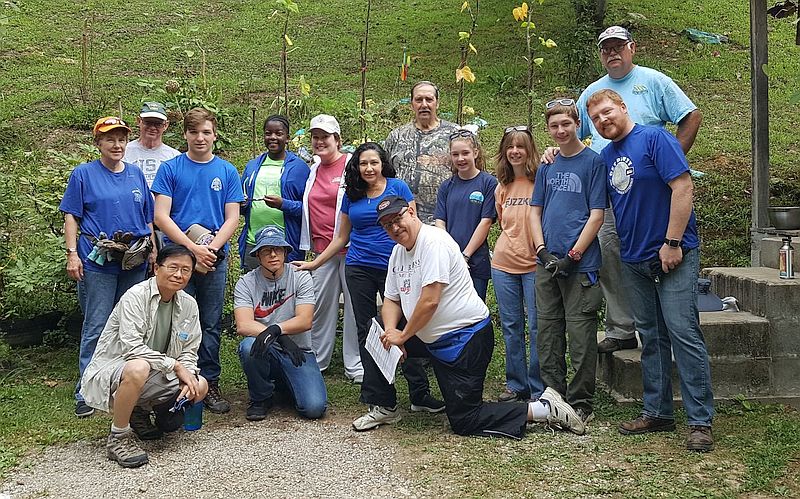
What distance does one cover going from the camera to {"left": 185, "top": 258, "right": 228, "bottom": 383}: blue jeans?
17.6ft

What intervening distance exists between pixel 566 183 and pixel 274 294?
1815mm

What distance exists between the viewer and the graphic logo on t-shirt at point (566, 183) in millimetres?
4738

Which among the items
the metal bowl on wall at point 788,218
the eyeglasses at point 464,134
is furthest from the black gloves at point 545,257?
the metal bowl on wall at point 788,218

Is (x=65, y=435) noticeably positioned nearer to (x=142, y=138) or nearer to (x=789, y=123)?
(x=142, y=138)

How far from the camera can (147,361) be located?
14.6 feet

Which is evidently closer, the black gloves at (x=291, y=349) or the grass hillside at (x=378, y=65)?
the black gloves at (x=291, y=349)

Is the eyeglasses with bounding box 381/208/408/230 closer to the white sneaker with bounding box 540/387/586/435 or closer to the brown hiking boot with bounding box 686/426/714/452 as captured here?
the white sneaker with bounding box 540/387/586/435

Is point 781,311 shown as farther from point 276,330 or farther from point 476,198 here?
point 276,330

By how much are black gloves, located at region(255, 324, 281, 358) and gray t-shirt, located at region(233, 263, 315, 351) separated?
0.16 meters

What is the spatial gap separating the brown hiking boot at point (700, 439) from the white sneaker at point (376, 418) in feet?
5.11

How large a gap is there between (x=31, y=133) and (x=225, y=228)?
22.7ft

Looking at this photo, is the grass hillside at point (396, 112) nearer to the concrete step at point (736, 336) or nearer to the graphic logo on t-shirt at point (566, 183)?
the concrete step at point (736, 336)

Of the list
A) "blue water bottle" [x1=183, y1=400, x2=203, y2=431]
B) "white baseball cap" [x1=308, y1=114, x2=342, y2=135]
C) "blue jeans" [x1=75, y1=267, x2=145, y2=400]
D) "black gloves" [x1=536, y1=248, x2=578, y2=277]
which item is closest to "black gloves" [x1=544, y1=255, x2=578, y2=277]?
"black gloves" [x1=536, y1=248, x2=578, y2=277]

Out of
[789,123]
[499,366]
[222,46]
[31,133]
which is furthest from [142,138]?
[222,46]
